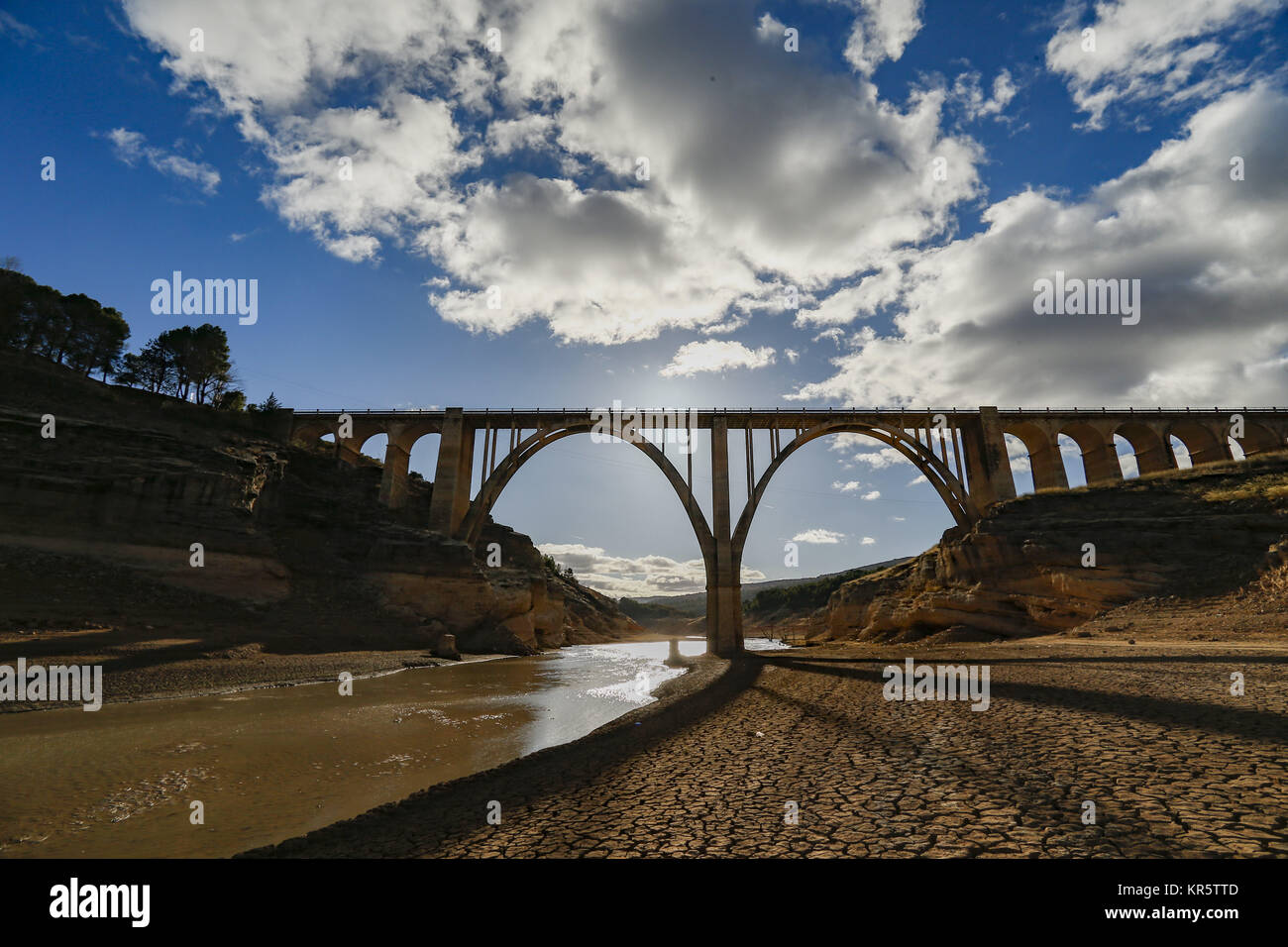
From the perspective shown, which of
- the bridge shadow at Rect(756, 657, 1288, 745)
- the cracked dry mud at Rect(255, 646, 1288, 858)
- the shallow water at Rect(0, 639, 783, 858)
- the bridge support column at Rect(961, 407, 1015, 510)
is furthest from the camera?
the bridge support column at Rect(961, 407, 1015, 510)

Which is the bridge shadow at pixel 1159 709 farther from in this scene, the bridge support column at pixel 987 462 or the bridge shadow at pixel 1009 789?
the bridge support column at pixel 987 462

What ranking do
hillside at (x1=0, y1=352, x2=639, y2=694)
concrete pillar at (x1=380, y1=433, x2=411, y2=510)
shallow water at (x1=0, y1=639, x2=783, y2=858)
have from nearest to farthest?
shallow water at (x1=0, y1=639, x2=783, y2=858), hillside at (x1=0, y1=352, x2=639, y2=694), concrete pillar at (x1=380, y1=433, x2=411, y2=510)

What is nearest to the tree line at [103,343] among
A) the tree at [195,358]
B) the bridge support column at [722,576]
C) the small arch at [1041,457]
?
the tree at [195,358]

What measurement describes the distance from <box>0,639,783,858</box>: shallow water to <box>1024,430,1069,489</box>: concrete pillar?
34747mm

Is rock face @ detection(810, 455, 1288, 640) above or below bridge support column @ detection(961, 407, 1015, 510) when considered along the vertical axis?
below

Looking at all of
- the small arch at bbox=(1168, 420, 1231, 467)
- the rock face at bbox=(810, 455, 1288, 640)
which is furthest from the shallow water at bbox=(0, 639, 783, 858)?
the small arch at bbox=(1168, 420, 1231, 467)

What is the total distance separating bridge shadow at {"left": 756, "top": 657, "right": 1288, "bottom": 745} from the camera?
6.27m

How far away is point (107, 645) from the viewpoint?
1636 cm

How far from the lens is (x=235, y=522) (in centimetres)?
2459

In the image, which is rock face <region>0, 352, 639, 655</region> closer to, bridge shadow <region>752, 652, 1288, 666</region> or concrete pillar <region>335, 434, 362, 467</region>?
concrete pillar <region>335, 434, 362, 467</region>

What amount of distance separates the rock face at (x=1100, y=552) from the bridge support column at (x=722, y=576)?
31.9 feet

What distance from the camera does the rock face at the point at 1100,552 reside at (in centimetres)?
2169
